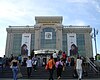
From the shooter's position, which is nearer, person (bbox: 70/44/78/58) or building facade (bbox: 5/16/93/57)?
person (bbox: 70/44/78/58)

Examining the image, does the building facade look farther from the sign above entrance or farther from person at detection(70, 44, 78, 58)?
person at detection(70, 44, 78, 58)

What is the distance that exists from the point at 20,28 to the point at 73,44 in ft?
66.6

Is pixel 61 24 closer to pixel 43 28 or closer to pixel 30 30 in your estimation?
pixel 43 28

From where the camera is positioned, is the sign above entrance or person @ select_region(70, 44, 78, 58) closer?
person @ select_region(70, 44, 78, 58)

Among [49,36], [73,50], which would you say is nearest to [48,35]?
[49,36]

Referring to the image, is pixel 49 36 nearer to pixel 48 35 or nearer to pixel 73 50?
pixel 48 35

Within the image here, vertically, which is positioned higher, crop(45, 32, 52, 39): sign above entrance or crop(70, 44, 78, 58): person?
crop(45, 32, 52, 39): sign above entrance

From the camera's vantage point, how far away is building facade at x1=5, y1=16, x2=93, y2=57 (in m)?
62.4

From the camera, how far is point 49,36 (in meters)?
62.5

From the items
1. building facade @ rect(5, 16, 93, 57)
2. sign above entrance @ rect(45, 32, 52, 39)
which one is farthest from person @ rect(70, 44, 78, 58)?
sign above entrance @ rect(45, 32, 52, 39)

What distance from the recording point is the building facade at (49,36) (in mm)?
62438

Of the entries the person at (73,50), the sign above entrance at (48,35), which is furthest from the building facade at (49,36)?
the person at (73,50)

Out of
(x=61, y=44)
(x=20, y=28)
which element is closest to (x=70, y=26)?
(x=61, y=44)

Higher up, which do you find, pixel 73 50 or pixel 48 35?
pixel 48 35
